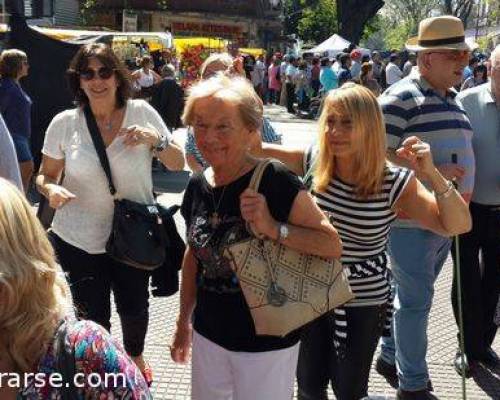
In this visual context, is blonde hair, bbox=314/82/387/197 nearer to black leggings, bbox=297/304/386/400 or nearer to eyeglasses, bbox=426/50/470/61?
black leggings, bbox=297/304/386/400

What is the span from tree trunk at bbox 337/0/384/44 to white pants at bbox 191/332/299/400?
132ft

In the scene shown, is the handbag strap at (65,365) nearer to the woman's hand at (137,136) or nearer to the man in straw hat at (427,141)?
the woman's hand at (137,136)

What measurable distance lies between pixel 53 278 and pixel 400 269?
2426mm

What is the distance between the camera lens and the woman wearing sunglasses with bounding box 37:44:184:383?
11.5 feet

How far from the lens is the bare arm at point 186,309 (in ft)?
9.41

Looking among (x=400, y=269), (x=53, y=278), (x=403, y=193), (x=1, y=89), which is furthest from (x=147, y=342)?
(x=1, y=89)

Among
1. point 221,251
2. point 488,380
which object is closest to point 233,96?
point 221,251

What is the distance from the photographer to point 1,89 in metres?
7.23

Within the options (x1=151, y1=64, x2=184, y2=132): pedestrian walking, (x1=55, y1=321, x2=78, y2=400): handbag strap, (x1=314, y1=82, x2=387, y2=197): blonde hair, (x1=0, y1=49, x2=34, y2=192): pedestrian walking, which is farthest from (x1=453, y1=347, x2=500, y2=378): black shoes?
(x1=151, y1=64, x2=184, y2=132): pedestrian walking

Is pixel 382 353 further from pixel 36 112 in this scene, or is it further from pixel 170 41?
pixel 170 41

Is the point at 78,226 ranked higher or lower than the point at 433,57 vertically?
lower

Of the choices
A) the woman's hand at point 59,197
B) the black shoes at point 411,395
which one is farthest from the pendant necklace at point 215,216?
the black shoes at point 411,395

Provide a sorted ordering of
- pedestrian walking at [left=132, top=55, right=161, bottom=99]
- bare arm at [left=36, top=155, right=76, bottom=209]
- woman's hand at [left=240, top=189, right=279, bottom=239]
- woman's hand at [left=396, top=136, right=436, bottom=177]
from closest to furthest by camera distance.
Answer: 1. woman's hand at [left=240, top=189, right=279, bottom=239]
2. woman's hand at [left=396, top=136, right=436, bottom=177]
3. bare arm at [left=36, top=155, right=76, bottom=209]
4. pedestrian walking at [left=132, top=55, right=161, bottom=99]

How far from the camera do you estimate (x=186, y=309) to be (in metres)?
2.87
